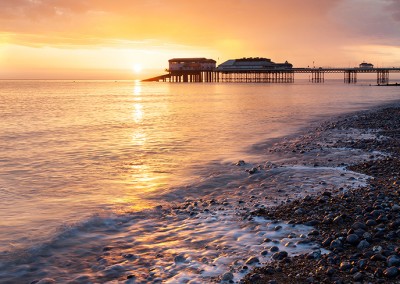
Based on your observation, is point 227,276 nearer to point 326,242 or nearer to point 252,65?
point 326,242

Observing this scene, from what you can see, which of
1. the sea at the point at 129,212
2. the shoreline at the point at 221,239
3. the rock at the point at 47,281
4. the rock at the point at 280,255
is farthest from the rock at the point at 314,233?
the rock at the point at 47,281

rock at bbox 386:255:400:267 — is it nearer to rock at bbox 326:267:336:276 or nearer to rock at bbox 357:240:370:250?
rock at bbox 357:240:370:250

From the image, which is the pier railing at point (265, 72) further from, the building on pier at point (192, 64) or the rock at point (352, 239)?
the rock at point (352, 239)

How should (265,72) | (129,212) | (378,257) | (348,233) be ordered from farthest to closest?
(265,72)
(129,212)
(348,233)
(378,257)

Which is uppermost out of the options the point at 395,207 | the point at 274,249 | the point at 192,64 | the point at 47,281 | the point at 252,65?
the point at 192,64

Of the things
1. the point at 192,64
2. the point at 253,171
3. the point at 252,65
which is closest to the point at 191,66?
the point at 192,64

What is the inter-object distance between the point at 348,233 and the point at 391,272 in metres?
1.54

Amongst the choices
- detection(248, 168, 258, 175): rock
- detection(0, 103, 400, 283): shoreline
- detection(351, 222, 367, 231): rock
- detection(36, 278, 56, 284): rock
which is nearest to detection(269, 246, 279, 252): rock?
detection(0, 103, 400, 283): shoreline

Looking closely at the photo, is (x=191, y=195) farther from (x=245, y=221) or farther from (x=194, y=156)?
(x=194, y=156)

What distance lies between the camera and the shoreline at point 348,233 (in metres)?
5.80

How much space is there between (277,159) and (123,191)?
642cm

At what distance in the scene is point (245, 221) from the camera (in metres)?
8.66

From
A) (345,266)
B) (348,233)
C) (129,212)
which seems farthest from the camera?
(129,212)

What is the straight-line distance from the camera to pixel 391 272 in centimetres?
555
